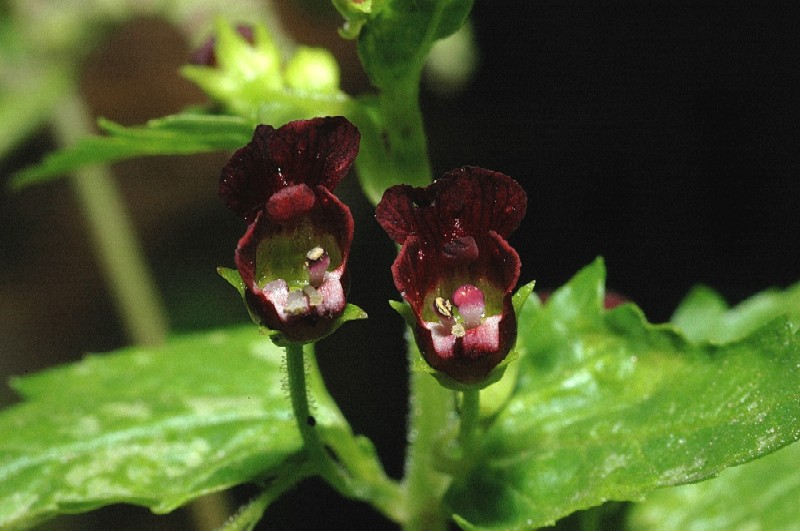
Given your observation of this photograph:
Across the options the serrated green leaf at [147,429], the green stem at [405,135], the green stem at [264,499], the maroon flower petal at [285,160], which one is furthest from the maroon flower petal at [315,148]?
the green stem at [264,499]

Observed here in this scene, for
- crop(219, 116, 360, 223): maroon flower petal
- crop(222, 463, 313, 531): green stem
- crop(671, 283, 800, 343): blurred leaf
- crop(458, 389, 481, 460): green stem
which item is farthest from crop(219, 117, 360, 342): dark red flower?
crop(671, 283, 800, 343): blurred leaf

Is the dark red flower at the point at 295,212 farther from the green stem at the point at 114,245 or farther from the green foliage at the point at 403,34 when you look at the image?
the green stem at the point at 114,245

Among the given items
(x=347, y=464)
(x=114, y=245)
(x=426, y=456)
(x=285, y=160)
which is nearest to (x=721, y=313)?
(x=426, y=456)

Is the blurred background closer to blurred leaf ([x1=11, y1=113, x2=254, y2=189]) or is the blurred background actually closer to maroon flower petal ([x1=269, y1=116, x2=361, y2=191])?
blurred leaf ([x1=11, y1=113, x2=254, y2=189])

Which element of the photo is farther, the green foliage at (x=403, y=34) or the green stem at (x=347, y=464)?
the green stem at (x=347, y=464)

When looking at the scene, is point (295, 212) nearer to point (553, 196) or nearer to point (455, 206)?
point (455, 206)

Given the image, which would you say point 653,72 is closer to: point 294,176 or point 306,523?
point 306,523
